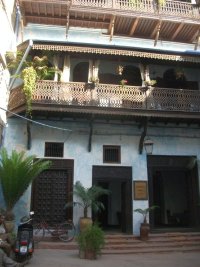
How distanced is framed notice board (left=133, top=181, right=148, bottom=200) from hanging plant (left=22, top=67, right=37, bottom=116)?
5.62 meters

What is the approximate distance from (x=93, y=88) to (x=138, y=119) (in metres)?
2.54

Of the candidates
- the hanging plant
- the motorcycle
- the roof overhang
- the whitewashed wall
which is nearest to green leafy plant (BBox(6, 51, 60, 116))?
the hanging plant

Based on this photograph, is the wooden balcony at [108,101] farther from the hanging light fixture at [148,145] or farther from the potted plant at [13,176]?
the potted plant at [13,176]

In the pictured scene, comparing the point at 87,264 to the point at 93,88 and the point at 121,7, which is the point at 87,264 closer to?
the point at 93,88

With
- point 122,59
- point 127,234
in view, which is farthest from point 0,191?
point 122,59

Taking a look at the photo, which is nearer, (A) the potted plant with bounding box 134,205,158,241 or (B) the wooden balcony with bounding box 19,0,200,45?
(A) the potted plant with bounding box 134,205,158,241

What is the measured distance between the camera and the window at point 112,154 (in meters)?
14.6

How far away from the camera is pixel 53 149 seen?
14.3m

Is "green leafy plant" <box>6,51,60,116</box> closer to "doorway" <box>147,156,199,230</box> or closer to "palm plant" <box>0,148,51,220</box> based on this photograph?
"palm plant" <box>0,148,51,220</box>

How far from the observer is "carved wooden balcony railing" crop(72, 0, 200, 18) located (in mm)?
16078

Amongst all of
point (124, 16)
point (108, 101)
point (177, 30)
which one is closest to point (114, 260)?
point (108, 101)

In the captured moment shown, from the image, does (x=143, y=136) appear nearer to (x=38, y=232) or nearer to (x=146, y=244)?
(x=146, y=244)

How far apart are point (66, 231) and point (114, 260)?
3328 mm

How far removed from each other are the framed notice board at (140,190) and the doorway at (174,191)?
0.28 meters
